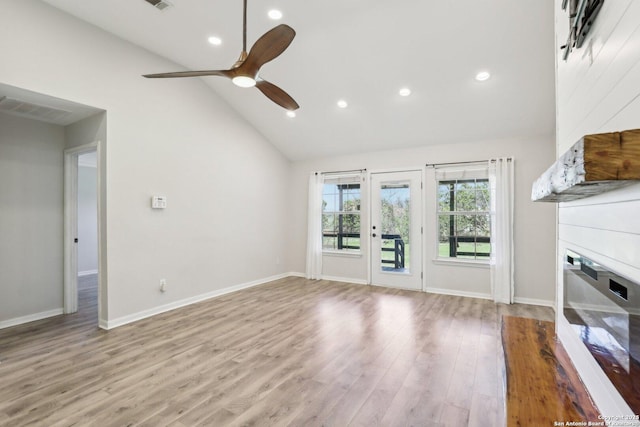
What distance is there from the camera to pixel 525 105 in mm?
3938

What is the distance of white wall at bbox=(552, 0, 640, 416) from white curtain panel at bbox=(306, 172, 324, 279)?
449 cm

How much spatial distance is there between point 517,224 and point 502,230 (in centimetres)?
24

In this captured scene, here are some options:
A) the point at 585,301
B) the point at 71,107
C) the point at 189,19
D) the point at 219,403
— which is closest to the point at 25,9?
the point at 71,107

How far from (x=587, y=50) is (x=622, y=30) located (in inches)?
19.9

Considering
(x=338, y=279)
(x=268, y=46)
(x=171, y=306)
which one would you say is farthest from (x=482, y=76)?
(x=171, y=306)

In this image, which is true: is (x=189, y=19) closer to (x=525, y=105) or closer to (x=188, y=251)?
(x=188, y=251)

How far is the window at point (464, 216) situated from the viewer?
15.6 ft

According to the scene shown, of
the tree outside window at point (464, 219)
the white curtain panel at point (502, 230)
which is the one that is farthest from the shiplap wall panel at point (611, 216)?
the tree outside window at point (464, 219)

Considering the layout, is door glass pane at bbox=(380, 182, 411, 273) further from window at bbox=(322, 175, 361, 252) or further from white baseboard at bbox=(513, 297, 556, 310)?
white baseboard at bbox=(513, 297, 556, 310)

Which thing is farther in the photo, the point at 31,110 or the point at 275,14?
the point at 31,110

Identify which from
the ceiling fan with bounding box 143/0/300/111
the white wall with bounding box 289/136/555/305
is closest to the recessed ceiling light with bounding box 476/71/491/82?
the white wall with bounding box 289/136/555/305

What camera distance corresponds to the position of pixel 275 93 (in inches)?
108

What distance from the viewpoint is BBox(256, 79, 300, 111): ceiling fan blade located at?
2.59m

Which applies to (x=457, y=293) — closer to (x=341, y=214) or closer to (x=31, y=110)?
(x=341, y=214)
